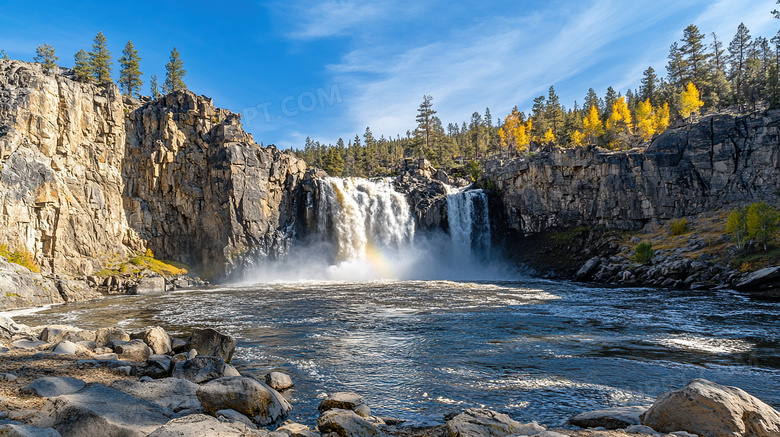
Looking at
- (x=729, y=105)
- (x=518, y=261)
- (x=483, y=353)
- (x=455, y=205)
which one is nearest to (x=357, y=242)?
(x=455, y=205)

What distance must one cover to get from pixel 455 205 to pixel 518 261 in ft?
40.4

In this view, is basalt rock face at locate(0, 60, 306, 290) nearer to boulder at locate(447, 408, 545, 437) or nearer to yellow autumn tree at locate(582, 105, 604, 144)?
boulder at locate(447, 408, 545, 437)

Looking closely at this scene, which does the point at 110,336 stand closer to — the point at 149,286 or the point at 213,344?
the point at 213,344

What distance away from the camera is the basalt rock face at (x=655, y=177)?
48.5m

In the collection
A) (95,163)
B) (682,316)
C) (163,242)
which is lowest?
(682,316)

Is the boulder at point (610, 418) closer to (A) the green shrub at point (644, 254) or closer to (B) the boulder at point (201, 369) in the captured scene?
(B) the boulder at point (201, 369)

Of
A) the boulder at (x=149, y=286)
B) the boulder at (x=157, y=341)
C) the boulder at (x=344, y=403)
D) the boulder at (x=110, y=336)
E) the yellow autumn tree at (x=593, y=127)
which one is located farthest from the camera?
the yellow autumn tree at (x=593, y=127)

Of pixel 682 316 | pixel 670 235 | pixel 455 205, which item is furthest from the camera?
pixel 455 205

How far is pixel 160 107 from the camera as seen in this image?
5691 centimetres

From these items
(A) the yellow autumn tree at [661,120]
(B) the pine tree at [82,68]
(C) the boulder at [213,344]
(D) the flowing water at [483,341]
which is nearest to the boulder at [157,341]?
(C) the boulder at [213,344]

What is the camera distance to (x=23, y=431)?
4.91 meters

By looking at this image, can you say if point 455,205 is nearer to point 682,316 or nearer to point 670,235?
point 670,235

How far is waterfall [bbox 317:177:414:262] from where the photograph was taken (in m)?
57.2

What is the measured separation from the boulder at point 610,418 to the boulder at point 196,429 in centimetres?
678
